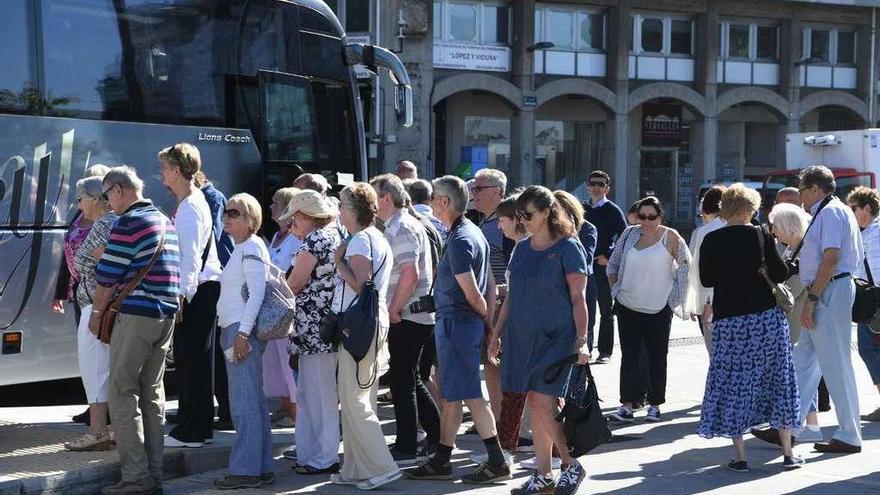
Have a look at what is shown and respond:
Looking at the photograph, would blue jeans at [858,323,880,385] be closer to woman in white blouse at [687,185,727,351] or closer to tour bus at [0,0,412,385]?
woman in white blouse at [687,185,727,351]

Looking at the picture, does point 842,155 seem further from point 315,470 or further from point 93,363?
point 93,363

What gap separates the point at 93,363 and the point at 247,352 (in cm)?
134

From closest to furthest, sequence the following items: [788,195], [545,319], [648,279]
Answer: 1. [545,319]
2. [648,279]
3. [788,195]

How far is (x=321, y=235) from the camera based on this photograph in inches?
297

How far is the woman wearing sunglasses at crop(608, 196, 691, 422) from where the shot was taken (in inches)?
384

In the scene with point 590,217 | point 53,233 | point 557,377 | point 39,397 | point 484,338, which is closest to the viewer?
point 557,377

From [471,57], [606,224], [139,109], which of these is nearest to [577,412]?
[139,109]

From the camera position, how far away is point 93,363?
8047mm

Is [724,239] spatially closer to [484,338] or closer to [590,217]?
[484,338]

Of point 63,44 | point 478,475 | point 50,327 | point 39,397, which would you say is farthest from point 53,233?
point 478,475

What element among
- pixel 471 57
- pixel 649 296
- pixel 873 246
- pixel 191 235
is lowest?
pixel 649 296

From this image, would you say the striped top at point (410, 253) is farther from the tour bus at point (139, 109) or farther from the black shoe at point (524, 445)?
the tour bus at point (139, 109)

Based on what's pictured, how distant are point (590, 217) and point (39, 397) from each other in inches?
226

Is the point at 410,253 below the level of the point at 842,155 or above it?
below
